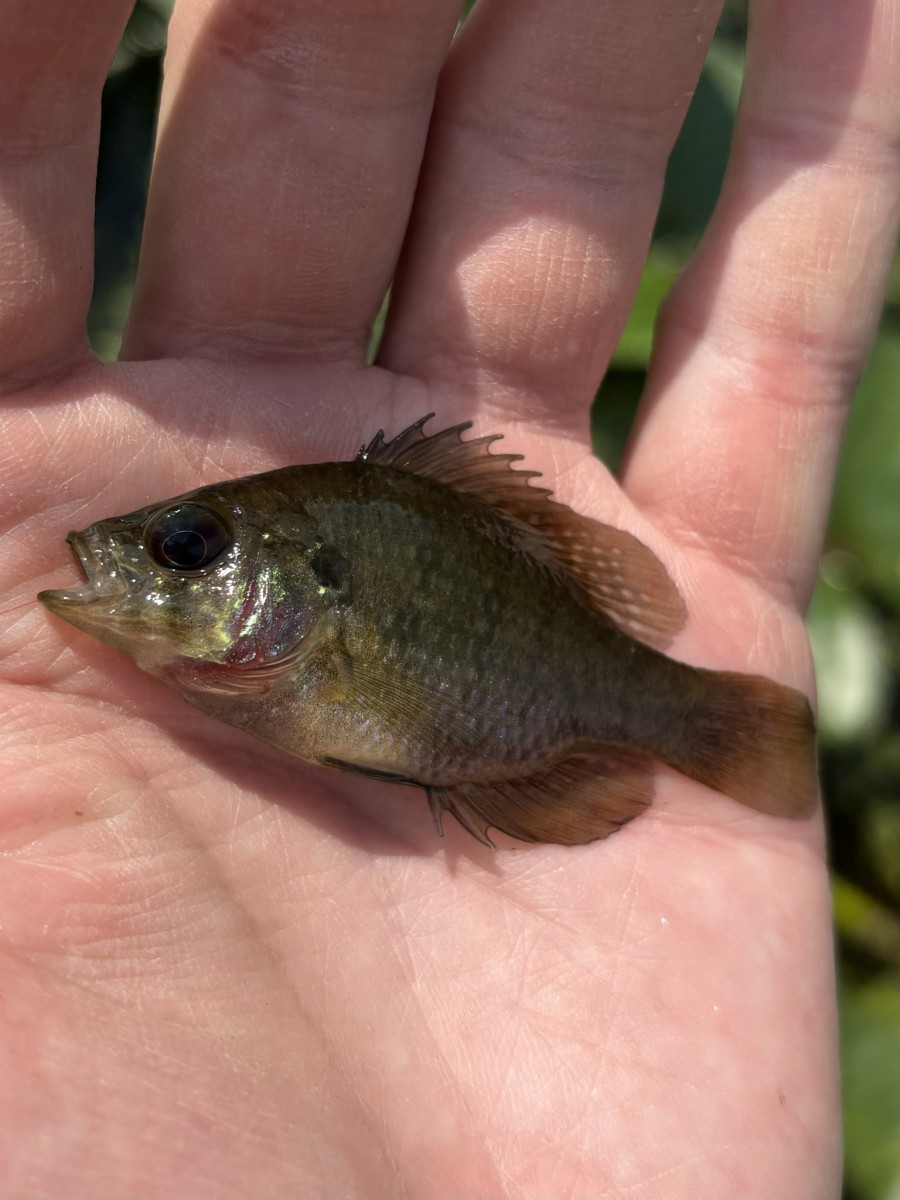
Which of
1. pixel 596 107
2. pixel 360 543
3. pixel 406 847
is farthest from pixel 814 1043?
pixel 596 107

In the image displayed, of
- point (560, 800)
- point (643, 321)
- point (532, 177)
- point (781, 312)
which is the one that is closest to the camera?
point (560, 800)

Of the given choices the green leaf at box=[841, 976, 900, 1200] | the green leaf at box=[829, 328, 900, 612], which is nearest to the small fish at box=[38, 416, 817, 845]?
the green leaf at box=[841, 976, 900, 1200]

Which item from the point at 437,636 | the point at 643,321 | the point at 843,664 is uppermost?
the point at 643,321

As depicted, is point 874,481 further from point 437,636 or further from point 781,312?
point 437,636

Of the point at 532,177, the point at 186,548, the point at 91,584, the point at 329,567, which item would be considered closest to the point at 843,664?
the point at 532,177

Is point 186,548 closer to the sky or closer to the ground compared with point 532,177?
closer to the ground

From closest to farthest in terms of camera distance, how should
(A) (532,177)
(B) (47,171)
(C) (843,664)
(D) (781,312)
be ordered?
1. (B) (47,171)
2. (A) (532,177)
3. (D) (781,312)
4. (C) (843,664)

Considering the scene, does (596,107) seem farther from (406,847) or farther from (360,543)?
(406,847)
